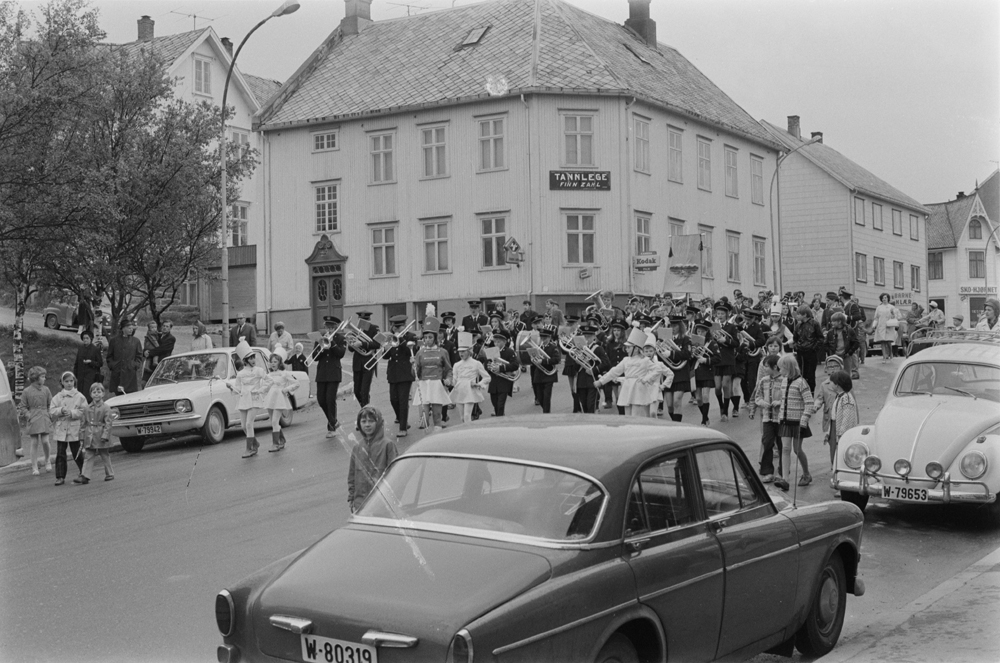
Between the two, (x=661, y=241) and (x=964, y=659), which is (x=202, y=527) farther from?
(x=661, y=241)

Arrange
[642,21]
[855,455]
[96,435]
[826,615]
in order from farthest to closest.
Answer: [642,21] → [96,435] → [855,455] → [826,615]

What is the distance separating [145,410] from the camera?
61.1ft

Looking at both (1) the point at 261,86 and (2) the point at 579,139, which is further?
(1) the point at 261,86

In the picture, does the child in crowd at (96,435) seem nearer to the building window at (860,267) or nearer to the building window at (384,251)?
the building window at (384,251)

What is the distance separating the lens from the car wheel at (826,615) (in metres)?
7.02

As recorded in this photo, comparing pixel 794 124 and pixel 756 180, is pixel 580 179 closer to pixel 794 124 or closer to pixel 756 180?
pixel 756 180

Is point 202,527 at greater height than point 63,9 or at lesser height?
lesser

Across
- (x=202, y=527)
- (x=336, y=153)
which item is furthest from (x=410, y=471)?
(x=336, y=153)

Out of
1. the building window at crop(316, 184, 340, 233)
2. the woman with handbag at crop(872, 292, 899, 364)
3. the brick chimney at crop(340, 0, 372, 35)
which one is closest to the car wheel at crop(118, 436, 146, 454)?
the woman with handbag at crop(872, 292, 899, 364)

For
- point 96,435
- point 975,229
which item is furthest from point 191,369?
point 975,229

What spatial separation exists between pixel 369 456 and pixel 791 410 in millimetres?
5831

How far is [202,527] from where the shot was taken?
11.6 m

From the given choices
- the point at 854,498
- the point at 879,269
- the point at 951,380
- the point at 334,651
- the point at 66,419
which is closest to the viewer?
the point at 334,651

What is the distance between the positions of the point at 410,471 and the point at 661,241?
34224mm
